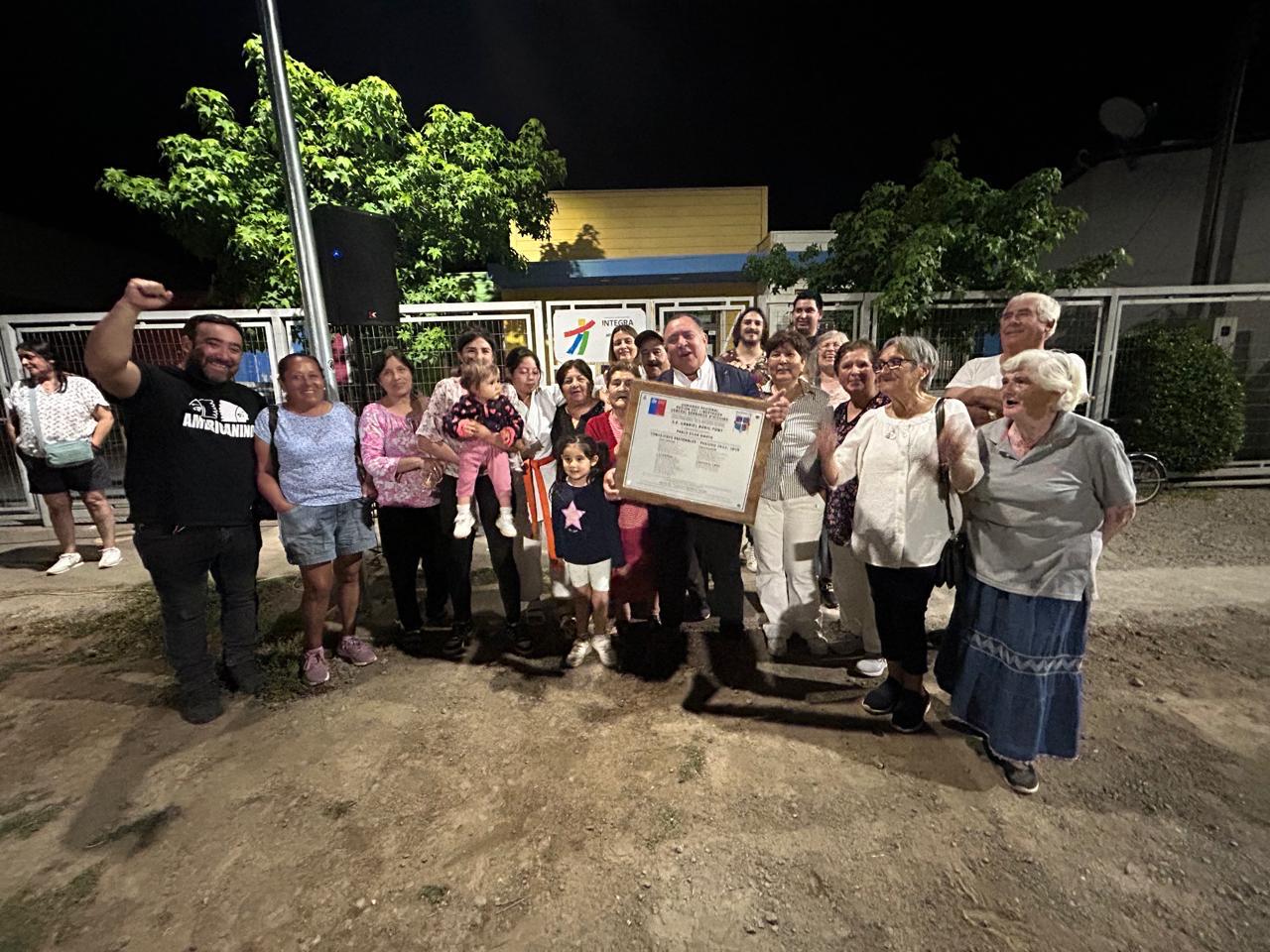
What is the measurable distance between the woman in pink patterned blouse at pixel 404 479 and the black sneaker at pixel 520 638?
59 cm

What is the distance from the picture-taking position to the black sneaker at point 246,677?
11.6 ft

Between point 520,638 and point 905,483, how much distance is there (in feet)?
9.13

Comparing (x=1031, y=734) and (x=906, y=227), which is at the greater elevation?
(x=906, y=227)

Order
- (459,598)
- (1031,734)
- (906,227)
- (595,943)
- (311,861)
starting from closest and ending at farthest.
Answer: (595,943) → (311,861) → (1031,734) → (459,598) → (906,227)

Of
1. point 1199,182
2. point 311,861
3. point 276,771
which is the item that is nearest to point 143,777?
point 276,771

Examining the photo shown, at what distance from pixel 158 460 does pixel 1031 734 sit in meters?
4.51

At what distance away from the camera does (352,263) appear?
220 inches

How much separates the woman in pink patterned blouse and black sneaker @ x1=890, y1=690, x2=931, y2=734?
3.03m

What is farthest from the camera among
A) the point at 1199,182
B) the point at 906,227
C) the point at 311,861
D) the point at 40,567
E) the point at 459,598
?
the point at 1199,182

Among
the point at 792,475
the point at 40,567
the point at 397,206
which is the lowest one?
the point at 40,567

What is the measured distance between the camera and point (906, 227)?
770 centimetres

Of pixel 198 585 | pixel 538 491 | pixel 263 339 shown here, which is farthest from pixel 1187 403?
pixel 263 339

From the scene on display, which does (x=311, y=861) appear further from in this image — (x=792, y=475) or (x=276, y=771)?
(x=792, y=475)

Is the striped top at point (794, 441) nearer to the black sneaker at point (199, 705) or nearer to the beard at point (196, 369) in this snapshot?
the beard at point (196, 369)
